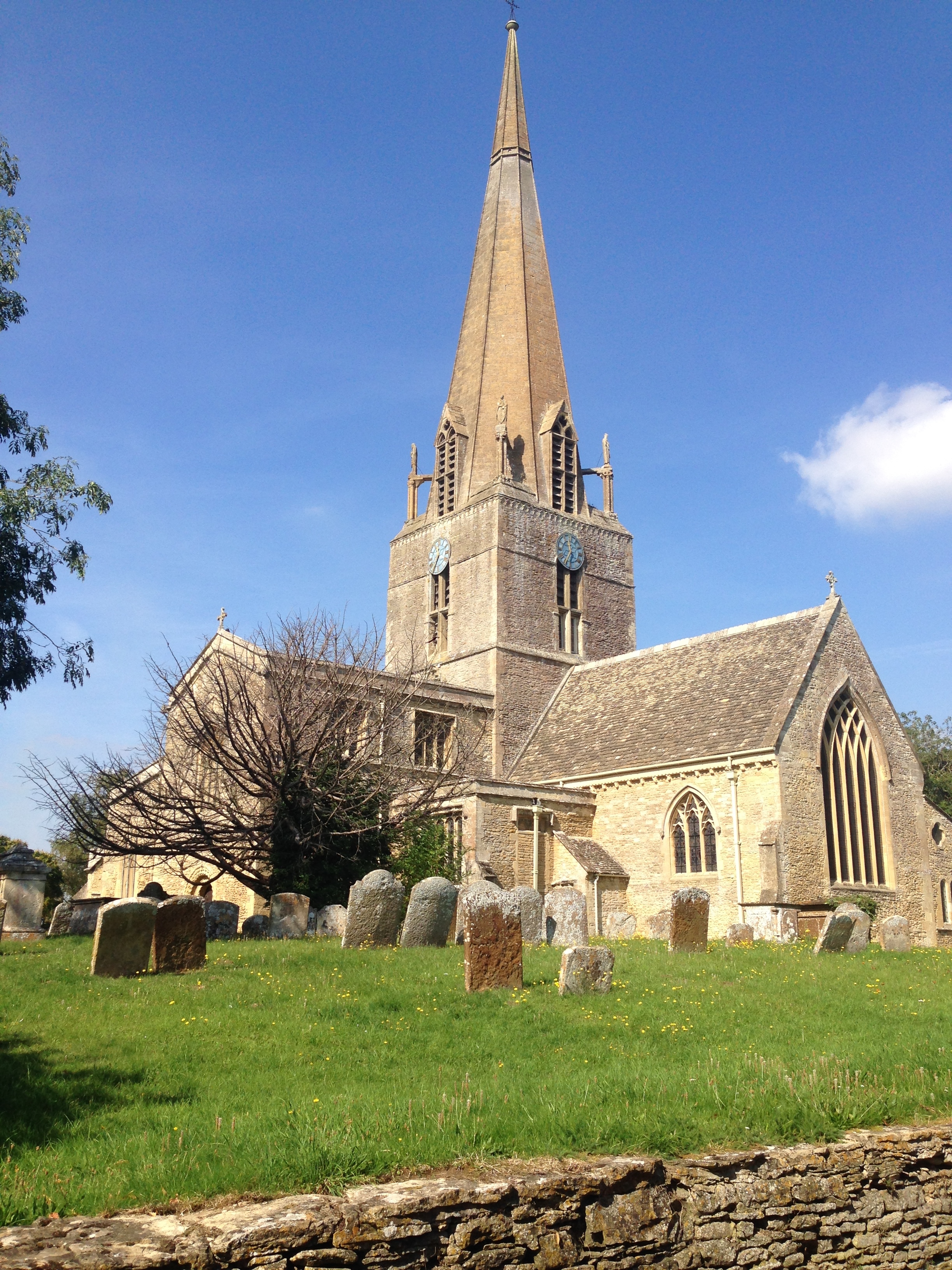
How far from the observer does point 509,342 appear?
119ft

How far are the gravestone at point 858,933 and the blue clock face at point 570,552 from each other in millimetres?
19064

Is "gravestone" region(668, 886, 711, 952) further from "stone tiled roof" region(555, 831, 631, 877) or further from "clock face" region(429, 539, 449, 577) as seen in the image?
"clock face" region(429, 539, 449, 577)

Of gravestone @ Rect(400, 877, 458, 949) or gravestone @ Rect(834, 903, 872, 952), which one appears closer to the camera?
gravestone @ Rect(400, 877, 458, 949)

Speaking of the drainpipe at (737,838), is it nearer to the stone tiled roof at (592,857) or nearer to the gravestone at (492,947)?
the stone tiled roof at (592,857)

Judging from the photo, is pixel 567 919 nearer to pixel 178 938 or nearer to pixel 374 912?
pixel 374 912

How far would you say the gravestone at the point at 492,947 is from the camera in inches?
411

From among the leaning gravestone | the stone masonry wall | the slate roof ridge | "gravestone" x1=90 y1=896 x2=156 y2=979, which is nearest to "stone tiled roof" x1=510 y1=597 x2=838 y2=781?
the slate roof ridge

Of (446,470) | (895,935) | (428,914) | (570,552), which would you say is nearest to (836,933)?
(895,935)

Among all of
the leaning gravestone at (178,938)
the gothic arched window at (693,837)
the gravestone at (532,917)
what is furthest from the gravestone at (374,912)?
the gothic arched window at (693,837)

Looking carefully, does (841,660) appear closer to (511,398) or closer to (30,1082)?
(511,398)

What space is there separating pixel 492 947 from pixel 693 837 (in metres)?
13.3

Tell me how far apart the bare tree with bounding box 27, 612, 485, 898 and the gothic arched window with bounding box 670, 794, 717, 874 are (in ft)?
16.5

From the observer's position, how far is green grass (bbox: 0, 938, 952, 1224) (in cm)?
539

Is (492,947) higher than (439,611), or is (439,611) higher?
(439,611)
